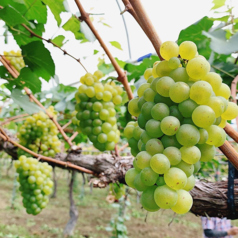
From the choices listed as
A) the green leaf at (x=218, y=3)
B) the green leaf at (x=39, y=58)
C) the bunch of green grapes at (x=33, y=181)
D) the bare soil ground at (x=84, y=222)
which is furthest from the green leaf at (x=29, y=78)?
the bare soil ground at (x=84, y=222)

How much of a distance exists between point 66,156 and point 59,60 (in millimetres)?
4592

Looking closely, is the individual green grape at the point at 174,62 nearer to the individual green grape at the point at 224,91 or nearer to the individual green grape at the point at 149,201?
the individual green grape at the point at 224,91

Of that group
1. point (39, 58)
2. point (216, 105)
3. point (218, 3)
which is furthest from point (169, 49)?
point (218, 3)

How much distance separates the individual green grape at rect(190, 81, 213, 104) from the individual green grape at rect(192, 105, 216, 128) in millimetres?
16

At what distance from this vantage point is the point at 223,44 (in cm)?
86

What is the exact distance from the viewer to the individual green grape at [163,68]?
0.45 metres

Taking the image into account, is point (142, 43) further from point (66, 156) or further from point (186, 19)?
point (66, 156)

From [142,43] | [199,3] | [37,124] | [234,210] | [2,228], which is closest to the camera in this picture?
[234,210]

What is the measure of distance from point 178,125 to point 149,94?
91 mm

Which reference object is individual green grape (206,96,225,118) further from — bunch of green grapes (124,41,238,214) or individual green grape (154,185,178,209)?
individual green grape (154,185,178,209)

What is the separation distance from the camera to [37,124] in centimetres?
154

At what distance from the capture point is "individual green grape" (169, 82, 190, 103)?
407 mm

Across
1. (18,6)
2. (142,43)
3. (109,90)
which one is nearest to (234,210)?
(109,90)

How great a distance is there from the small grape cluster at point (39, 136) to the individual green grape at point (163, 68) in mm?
1241
